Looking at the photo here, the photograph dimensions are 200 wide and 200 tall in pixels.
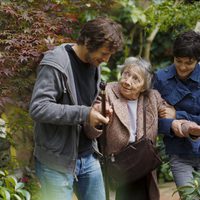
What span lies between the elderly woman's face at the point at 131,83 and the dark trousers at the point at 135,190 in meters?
0.62

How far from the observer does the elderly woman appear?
2.92 meters

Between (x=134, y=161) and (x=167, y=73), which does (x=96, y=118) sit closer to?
(x=134, y=161)

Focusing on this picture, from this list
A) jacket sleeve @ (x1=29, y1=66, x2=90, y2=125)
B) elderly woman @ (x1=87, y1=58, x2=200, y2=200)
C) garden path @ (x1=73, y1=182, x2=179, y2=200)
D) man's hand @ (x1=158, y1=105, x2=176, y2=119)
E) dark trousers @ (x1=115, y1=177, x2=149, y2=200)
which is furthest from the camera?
garden path @ (x1=73, y1=182, x2=179, y2=200)

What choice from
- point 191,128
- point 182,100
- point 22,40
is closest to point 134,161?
point 191,128

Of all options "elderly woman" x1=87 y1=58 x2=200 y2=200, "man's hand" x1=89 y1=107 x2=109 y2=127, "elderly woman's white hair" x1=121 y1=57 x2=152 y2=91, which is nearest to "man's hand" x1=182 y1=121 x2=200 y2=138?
"elderly woman" x1=87 y1=58 x2=200 y2=200

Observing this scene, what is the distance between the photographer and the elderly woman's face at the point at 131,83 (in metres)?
2.92

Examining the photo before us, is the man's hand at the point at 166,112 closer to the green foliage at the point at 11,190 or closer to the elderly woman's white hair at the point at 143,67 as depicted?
the elderly woman's white hair at the point at 143,67

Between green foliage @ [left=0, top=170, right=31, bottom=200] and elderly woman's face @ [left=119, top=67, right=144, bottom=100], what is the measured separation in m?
0.85

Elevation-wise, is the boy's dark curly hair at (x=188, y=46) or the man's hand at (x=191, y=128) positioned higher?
the boy's dark curly hair at (x=188, y=46)

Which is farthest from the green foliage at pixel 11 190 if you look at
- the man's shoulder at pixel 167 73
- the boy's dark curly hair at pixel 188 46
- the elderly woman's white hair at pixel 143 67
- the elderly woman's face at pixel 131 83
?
the boy's dark curly hair at pixel 188 46

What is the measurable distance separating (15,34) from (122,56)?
10.9ft

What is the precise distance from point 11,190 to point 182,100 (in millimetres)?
1213

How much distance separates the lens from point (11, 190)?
2.74 m

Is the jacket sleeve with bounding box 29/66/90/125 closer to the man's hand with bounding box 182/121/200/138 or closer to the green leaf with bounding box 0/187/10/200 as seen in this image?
the green leaf with bounding box 0/187/10/200
